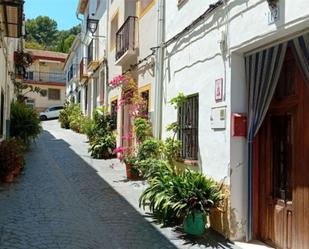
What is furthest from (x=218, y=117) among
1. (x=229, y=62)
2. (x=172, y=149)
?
(x=172, y=149)

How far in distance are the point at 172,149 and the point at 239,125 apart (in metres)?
2.81

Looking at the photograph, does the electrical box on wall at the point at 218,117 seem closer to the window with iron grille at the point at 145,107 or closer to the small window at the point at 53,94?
the window with iron grille at the point at 145,107

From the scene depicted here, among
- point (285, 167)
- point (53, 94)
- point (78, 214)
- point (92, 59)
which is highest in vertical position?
point (53, 94)

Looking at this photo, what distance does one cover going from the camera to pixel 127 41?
47.1 ft

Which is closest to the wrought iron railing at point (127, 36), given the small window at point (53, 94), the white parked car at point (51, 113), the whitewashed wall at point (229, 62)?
the whitewashed wall at point (229, 62)

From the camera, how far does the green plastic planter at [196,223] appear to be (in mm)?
7035

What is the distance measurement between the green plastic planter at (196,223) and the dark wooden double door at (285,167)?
83 cm

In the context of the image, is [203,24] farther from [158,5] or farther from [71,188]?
[71,188]

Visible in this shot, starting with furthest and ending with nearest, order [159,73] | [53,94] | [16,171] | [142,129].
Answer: [53,94], [16,171], [142,129], [159,73]

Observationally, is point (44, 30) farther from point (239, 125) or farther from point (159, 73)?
point (239, 125)

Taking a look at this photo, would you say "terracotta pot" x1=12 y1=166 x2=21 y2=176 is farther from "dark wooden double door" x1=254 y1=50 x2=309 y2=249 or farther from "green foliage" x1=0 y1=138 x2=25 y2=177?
"dark wooden double door" x1=254 y1=50 x2=309 y2=249

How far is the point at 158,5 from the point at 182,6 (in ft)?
5.87

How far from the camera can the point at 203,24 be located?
8266 millimetres

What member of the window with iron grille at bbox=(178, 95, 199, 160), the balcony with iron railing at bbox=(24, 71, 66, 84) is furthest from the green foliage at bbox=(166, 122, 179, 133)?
the balcony with iron railing at bbox=(24, 71, 66, 84)
